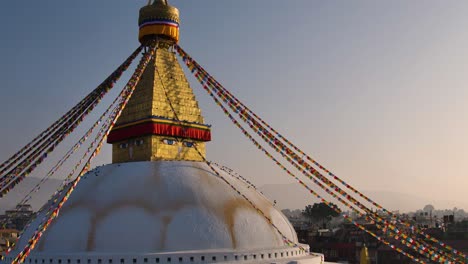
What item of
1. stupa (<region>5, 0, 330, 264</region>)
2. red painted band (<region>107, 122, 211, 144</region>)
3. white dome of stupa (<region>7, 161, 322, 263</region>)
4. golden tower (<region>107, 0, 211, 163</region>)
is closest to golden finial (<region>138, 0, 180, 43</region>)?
golden tower (<region>107, 0, 211, 163</region>)

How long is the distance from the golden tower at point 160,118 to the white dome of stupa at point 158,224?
126 cm

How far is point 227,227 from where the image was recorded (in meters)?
13.9

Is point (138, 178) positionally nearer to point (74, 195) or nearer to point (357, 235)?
point (74, 195)

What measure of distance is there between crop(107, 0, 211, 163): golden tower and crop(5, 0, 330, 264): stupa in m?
0.04

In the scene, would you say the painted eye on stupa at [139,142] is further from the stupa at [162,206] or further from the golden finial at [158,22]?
the golden finial at [158,22]

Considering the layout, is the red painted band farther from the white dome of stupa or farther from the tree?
the tree

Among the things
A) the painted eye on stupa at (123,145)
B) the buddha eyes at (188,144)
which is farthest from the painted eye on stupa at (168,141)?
the painted eye on stupa at (123,145)

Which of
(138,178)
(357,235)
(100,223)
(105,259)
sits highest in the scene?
(138,178)

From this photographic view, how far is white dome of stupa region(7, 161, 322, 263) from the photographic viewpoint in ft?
42.6

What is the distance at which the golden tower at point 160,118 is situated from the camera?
16547 mm

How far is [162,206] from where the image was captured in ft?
44.9

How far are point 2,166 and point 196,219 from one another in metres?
6.18

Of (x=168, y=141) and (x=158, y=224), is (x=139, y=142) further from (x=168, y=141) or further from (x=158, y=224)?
(x=158, y=224)

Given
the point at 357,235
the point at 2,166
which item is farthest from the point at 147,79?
the point at 357,235
